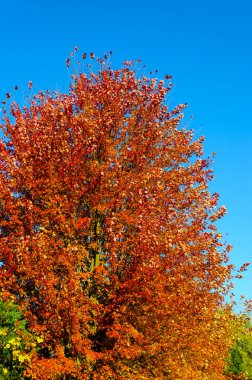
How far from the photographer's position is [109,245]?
18016mm

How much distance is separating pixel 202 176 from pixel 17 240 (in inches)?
424

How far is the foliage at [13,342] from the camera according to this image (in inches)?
648

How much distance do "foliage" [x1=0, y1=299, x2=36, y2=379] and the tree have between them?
516 millimetres

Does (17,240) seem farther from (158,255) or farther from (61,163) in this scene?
(158,255)

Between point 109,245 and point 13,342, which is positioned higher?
point 109,245

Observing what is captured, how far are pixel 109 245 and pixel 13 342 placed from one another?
16.8ft

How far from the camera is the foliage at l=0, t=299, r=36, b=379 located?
16453 mm

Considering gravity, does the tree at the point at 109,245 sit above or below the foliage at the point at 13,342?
above

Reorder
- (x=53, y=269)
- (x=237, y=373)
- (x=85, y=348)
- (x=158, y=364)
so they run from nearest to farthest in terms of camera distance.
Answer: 1. (x=85, y=348)
2. (x=53, y=269)
3. (x=158, y=364)
4. (x=237, y=373)

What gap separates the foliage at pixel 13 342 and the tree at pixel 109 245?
1.69 ft

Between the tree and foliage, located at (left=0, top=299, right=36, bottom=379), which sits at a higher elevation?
the tree

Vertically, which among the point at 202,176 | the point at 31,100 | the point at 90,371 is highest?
the point at 31,100

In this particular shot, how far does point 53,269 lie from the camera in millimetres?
17422

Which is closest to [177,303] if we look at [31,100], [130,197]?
[130,197]
